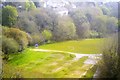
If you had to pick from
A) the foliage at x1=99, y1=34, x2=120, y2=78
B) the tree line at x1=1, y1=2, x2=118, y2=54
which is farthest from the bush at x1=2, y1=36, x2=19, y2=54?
the foliage at x1=99, y1=34, x2=120, y2=78

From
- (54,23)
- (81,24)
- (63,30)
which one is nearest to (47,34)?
(54,23)

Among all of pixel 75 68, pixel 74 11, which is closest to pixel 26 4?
pixel 74 11

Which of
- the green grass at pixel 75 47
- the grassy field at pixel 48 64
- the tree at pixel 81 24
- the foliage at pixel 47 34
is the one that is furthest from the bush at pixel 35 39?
the tree at pixel 81 24

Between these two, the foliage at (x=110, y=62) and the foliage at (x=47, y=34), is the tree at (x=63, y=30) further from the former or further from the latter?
the foliage at (x=110, y=62)

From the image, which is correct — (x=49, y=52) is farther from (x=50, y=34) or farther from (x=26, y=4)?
(x=26, y=4)

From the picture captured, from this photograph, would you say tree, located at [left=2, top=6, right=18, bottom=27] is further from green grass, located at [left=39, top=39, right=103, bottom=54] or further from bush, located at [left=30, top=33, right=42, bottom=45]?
green grass, located at [left=39, top=39, right=103, bottom=54]

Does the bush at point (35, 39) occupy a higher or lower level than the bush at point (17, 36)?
lower

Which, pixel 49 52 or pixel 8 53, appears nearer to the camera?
pixel 8 53
